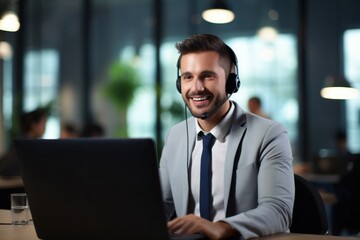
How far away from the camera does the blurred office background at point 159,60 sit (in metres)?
8.02

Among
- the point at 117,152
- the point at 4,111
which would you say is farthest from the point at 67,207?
the point at 4,111

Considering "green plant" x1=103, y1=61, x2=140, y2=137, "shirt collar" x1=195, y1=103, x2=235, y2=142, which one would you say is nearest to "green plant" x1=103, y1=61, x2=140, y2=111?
"green plant" x1=103, y1=61, x2=140, y2=137

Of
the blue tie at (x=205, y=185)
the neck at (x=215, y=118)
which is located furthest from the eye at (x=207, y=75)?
the blue tie at (x=205, y=185)

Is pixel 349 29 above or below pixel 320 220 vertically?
above

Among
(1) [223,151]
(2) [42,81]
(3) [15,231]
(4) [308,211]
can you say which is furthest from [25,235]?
(2) [42,81]

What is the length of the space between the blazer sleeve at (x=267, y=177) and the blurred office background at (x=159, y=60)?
202 inches

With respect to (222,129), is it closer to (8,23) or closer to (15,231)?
(15,231)

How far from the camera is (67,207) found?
161cm

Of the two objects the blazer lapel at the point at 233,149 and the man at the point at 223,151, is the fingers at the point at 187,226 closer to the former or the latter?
the man at the point at 223,151

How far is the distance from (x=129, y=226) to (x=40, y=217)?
1.04ft

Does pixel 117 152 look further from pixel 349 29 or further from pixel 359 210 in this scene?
pixel 349 29

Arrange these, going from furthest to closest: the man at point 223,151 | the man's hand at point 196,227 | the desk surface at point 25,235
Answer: the man at point 223,151 < the desk surface at point 25,235 < the man's hand at point 196,227

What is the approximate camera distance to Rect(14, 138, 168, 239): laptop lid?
4.78ft

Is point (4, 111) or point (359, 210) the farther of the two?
point (4, 111)
